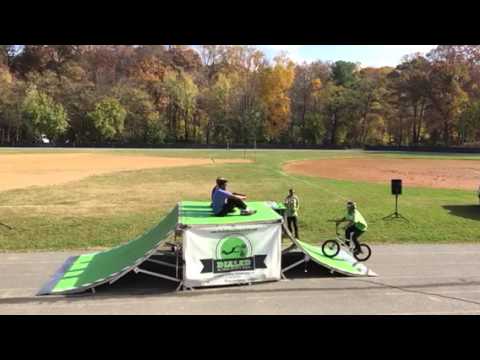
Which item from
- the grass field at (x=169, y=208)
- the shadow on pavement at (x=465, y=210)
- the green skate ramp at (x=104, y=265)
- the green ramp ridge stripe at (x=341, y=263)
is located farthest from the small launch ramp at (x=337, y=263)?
the shadow on pavement at (x=465, y=210)

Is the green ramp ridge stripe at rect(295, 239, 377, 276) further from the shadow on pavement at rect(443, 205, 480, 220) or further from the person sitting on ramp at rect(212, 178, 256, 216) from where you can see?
the shadow on pavement at rect(443, 205, 480, 220)

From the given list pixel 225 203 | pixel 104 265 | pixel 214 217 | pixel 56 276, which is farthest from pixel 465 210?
pixel 56 276

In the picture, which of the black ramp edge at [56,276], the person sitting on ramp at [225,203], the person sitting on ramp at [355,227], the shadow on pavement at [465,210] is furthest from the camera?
the shadow on pavement at [465,210]

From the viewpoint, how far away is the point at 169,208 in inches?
885

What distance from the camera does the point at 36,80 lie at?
9081 centimetres

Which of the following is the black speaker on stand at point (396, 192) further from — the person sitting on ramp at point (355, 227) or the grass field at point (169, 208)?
the person sitting on ramp at point (355, 227)

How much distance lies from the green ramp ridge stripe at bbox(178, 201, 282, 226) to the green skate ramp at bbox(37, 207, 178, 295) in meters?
0.36

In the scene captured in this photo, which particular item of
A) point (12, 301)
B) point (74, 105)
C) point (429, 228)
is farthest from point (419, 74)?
point (12, 301)

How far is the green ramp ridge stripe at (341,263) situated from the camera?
11.7 m

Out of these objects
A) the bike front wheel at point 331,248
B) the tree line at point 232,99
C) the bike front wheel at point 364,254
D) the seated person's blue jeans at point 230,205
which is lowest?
the bike front wheel at point 364,254

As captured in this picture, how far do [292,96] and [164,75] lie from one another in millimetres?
30405

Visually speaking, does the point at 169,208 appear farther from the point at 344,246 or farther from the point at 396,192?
the point at 396,192

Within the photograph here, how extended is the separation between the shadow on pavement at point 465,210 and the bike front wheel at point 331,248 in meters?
10.8

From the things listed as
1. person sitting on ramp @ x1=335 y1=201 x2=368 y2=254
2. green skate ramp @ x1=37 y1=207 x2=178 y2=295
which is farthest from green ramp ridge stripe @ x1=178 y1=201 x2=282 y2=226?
person sitting on ramp @ x1=335 y1=201 x2=368 y2=254
